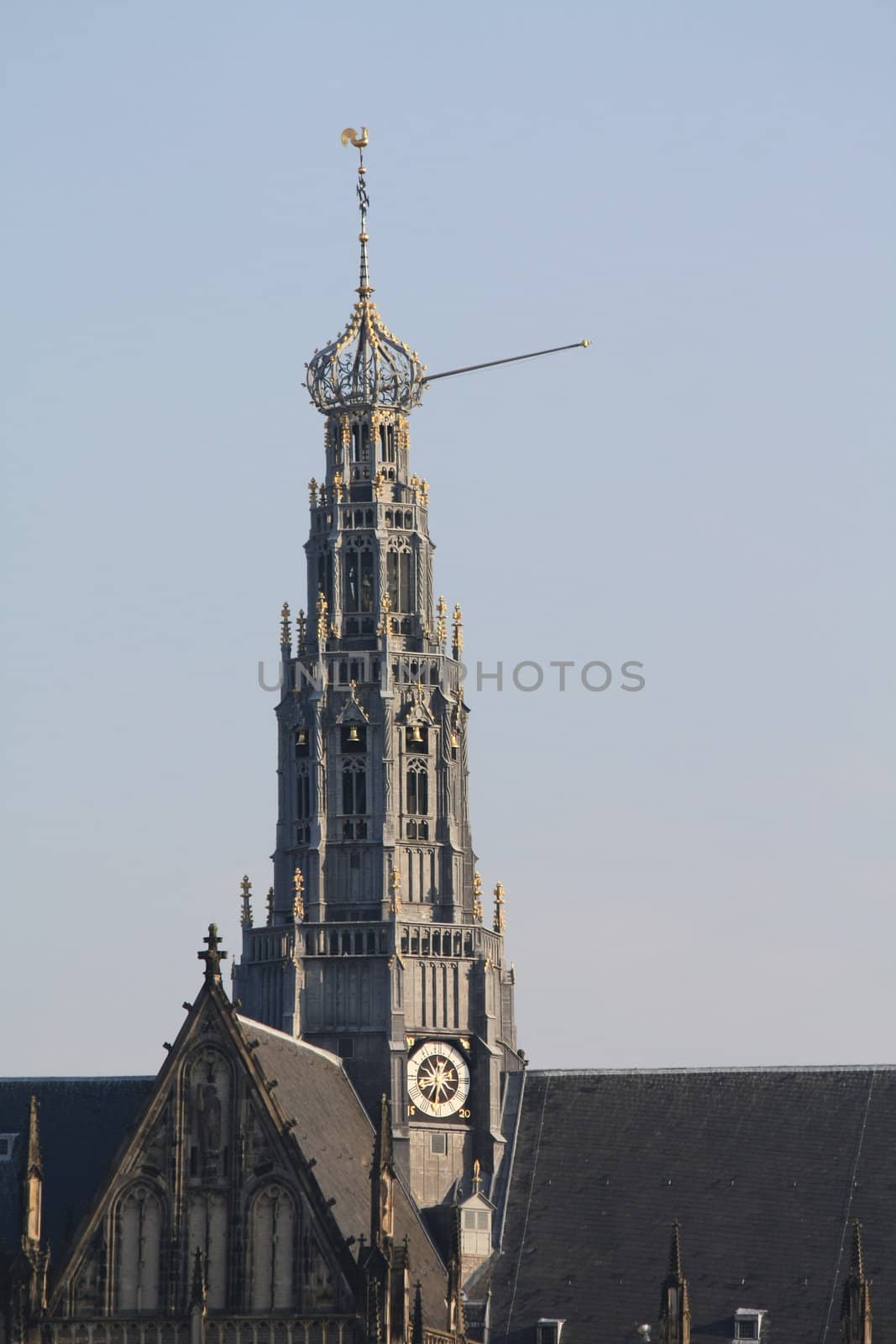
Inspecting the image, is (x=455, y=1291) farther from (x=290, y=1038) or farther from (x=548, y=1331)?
(x=290, y=1038)

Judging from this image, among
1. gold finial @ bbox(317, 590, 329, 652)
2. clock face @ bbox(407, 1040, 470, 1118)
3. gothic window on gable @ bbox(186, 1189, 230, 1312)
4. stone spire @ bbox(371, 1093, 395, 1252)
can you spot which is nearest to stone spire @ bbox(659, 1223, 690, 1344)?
stone spire @ bbox(371, 1093, 395, 1252)

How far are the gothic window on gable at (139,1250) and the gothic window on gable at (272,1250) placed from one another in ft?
10.7

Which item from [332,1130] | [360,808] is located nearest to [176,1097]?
[332,1130]

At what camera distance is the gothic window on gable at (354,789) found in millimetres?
149000

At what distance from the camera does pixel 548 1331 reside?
140 meters

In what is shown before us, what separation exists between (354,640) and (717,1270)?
27.9m

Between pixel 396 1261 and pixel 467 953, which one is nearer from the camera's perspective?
pixel 396 1261

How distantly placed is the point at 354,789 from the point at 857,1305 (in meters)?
28.0

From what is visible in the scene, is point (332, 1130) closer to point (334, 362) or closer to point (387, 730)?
point (387, 730)

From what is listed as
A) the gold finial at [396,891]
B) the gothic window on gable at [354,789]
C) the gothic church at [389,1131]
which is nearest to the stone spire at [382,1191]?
the gothic church at [389,1131]

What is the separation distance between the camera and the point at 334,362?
6068 inches

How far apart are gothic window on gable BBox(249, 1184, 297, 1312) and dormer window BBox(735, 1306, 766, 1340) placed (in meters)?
16.5

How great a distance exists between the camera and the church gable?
133 m

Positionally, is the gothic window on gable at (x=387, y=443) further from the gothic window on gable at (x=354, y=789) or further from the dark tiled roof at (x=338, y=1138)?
the dark tiled roof at (x=338, y=1138)
